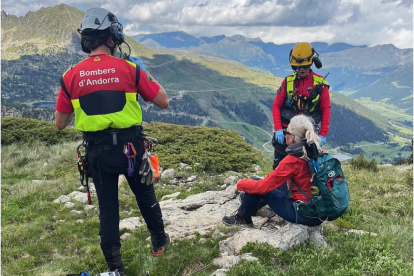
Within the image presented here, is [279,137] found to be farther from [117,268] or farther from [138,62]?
[117,268]

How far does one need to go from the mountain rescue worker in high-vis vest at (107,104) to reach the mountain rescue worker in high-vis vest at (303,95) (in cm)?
390

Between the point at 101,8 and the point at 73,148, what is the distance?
1487 centimetres

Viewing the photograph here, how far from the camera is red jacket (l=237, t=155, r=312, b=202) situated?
529cm

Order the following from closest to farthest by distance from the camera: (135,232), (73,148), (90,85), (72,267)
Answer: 1. (90,85)
2. (72,267)
3. (135,232)
4. (73,148)

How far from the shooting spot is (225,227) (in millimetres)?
6668

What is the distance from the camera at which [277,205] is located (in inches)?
237

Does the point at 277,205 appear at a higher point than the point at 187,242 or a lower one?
higher

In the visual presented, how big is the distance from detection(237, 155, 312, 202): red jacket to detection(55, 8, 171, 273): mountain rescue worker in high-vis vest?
7.78 feet

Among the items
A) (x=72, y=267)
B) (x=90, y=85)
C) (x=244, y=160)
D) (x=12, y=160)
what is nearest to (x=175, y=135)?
(x=244, y=160)

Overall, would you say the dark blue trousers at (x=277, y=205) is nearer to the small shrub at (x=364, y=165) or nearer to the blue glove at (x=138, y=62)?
the blue glove at (x=138, y=62)

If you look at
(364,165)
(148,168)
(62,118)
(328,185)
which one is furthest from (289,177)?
(364,165)

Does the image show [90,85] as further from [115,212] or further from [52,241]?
[52,241]

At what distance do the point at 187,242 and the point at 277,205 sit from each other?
2.07 metres

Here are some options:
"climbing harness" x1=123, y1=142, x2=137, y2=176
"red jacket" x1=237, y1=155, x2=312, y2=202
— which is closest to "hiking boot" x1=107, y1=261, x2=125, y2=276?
"climbing harness" x1=123, y1=142, x2=137, y2=176
